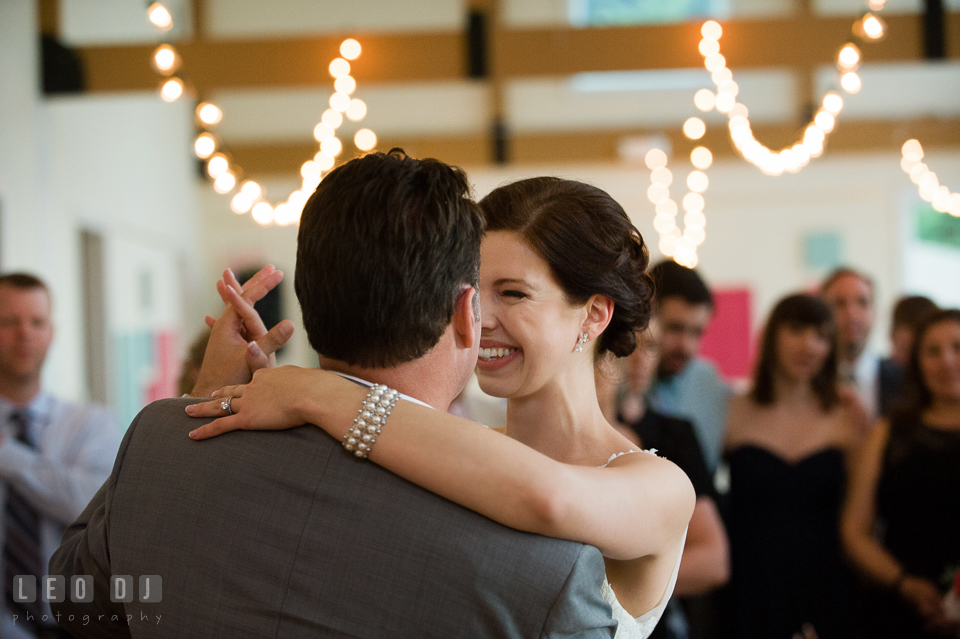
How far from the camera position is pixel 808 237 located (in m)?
8.01

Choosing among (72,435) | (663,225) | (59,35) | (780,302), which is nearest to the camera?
(72,435)

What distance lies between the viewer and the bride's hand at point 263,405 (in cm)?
103

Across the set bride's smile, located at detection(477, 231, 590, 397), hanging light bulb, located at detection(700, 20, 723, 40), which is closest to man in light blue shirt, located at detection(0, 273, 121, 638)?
bride's smile, located at detection(477, 231, 590, 397)

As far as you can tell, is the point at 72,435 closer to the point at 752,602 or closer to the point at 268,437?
the point at 268,437

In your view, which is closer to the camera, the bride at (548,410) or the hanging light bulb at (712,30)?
the bride at (548,410)

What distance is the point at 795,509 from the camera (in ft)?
9.59

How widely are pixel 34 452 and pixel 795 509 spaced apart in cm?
266

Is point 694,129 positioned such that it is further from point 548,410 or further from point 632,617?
point 632,617

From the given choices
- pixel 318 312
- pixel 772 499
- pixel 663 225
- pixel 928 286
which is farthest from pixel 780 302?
pixel 928 286

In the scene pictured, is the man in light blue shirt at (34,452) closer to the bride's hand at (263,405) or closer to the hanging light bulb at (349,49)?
the bride's hand at (263,405)

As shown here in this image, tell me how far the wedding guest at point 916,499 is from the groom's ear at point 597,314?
5.85 ft

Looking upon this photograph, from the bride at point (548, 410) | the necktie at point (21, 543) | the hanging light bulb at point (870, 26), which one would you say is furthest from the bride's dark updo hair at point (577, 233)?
the hanging light bulb at point (870, 26)

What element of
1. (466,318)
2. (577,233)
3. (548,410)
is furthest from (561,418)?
(466,318)

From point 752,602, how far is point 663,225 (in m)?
5.24
